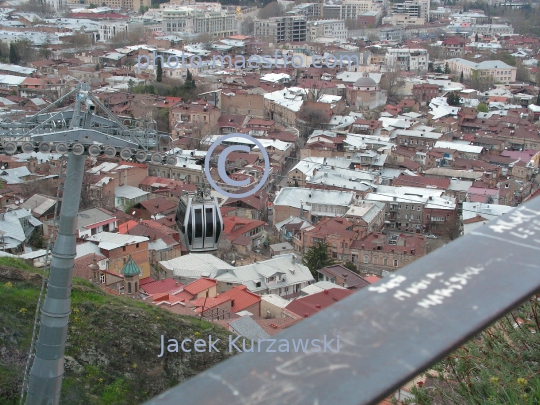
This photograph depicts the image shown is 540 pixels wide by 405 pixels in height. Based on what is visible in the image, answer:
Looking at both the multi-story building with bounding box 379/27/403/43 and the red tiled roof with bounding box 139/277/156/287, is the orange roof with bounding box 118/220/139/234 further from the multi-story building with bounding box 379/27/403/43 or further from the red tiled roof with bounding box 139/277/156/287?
the multi-story building with bounding box 379/27/403/43

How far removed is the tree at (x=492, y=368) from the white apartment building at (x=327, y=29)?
24695mm

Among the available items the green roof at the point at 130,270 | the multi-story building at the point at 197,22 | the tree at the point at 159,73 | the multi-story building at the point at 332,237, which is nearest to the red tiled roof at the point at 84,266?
the green roof at the point at 130,270

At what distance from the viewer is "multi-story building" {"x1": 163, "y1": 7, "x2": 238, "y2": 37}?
25188mm

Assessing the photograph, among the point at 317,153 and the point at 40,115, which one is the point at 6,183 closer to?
the point at 317,153

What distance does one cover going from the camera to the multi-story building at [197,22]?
25.2 m

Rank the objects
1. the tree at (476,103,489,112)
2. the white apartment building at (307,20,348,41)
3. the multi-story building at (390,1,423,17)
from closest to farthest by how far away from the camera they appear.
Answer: the tree at (476,103,489,112)
the white apartment building at (307,20,348,41)
the multi-story building at (390,1,423,17)

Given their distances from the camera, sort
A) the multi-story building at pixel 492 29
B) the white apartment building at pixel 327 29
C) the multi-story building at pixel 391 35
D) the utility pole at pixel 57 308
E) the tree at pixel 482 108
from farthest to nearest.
Answer: 1. the multi-story building at pixel 492 29
2. the multi-story building at pixel 391 35
3. the white apartment building at pixel 327 29
4. the tree at pixel 482 108
5. the utility pole at pixel 57 308

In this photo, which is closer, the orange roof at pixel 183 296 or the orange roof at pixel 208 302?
the orange roof at pixel 208 302

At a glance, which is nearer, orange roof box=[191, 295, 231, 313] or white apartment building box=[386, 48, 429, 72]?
orange roof box=[191, 295, 231, 313]

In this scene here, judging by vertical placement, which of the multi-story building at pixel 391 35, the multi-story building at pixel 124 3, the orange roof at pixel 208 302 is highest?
the multi-story building at pixel 124 3

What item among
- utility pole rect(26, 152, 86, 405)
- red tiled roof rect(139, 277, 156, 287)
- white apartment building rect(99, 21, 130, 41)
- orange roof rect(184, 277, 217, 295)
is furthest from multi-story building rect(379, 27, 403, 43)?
utility pole rect(26, 152, 86, 405)

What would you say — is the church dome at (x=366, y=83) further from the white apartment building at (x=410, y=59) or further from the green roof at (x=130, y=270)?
the green roof at (x=130, y=270)

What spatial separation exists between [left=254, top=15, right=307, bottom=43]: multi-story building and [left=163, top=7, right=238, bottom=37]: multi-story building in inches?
49.1

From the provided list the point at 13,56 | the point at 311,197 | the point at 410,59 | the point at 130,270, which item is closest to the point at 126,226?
the point at 130,270
